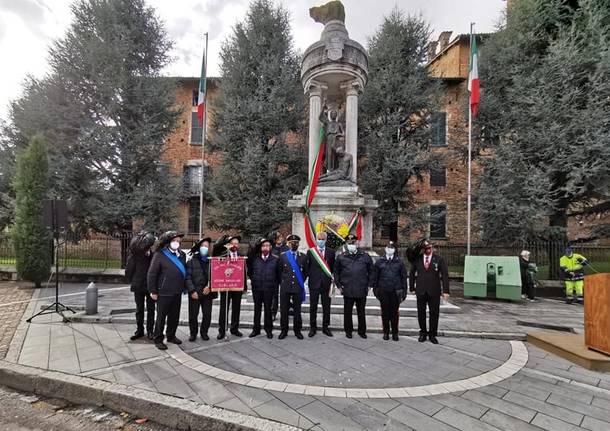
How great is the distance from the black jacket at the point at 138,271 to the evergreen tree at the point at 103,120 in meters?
9.37

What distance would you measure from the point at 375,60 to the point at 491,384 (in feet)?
53.3

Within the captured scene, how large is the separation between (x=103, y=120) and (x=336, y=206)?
1239 centimetres

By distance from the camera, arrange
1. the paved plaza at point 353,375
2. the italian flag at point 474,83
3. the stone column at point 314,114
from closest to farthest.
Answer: the paved plaza at point 353,375 < the stone column at point 314,114 < the italian flag at point 474,83

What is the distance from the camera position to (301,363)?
4250mm

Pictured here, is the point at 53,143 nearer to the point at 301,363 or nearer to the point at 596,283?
the point at 301,363

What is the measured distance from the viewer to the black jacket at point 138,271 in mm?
5207

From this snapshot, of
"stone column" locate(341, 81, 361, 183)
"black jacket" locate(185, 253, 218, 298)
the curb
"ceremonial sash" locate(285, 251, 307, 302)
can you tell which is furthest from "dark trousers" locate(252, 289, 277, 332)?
"stone column" locate(341, 81, 361, 183)

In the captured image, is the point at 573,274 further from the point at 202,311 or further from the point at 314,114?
the point at 202,311

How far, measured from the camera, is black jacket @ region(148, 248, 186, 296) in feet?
15.5

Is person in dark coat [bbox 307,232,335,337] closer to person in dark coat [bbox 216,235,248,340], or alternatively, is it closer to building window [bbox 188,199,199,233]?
person in dark coat [bbox 216,235,248,340]

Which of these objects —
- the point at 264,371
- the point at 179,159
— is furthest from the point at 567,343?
the point at 179,159

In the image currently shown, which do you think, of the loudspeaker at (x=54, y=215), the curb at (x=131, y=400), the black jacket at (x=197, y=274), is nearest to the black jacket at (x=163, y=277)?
the black jacket at (x=197, y=274)

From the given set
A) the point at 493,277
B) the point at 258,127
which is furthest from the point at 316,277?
the point at 258,127

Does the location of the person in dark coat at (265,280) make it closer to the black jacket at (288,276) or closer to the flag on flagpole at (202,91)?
the black jacket at (288,276)
